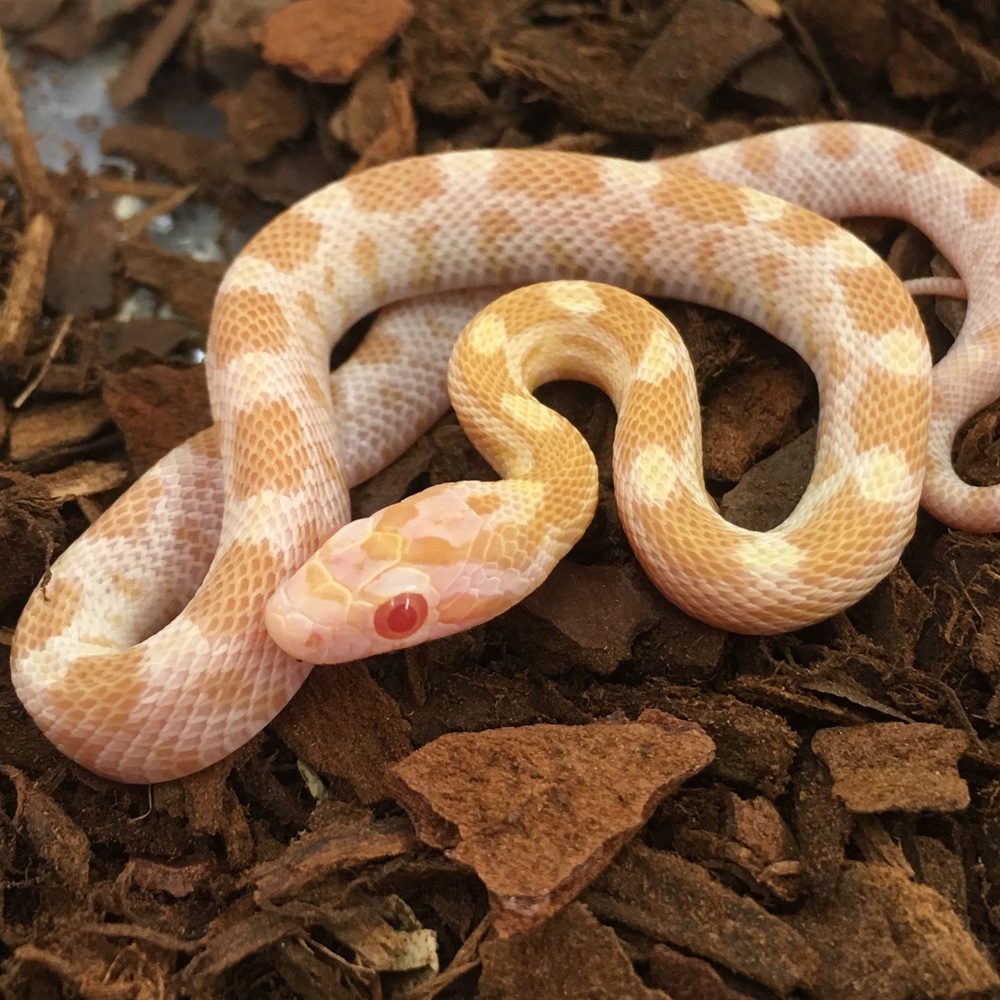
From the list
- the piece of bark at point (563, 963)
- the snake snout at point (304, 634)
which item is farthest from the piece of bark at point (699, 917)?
the snake snout at point (304, 634)

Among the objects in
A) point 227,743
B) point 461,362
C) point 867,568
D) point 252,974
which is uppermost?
point 461,362

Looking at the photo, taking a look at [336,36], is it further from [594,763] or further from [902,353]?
[594,763]

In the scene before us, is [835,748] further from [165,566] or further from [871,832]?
[165,566]

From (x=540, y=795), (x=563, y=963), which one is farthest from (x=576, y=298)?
(x=563, y=963)

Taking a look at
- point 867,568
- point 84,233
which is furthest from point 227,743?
point 84,233

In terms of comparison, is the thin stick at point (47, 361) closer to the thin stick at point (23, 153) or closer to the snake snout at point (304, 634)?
the thin stick at point (23, 153)

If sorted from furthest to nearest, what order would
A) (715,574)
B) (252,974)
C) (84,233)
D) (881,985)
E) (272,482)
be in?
(84,233)
(272,482)
(715,574)
(252,974)
(881,985)

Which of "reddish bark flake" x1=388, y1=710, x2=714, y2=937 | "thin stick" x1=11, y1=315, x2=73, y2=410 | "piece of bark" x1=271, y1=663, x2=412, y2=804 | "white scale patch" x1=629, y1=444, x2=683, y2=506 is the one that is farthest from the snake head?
"thin stick" x1=11, y1=315, x2=73, y2=410
